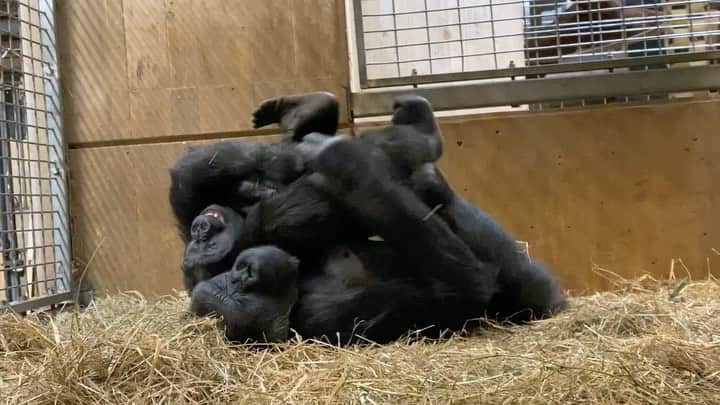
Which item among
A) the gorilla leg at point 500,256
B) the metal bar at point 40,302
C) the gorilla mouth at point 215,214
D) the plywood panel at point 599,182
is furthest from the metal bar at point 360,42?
the metal bar at point 40,302

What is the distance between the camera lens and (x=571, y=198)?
2520 mm

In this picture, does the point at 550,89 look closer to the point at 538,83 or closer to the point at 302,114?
the point at 538,83

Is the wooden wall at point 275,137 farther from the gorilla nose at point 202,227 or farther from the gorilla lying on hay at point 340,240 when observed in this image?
the gorilla nose at point 202,227

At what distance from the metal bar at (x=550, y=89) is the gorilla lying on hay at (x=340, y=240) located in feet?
2.31

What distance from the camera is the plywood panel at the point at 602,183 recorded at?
8.20 feet

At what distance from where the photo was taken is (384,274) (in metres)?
1.73

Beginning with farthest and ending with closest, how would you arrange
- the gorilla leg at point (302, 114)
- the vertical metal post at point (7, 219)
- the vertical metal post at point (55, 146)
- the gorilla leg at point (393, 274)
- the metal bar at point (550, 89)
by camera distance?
the vertical metal post at point (55, 146) → the metal bar at point (550, 89) → the vertical metal post at point (7, 219) → the gorilla leg at point (302, 114) → the gorilla leg at point (393, 274)

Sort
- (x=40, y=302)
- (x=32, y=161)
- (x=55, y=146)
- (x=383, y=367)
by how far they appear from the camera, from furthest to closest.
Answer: (x=55, y=146) → (x=32, y=161) → (x=40, y=302) → (x=383, y=367)

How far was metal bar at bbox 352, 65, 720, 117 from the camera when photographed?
2.49m

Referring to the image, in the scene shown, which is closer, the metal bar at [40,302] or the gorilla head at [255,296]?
the gorilla head at [255,296]

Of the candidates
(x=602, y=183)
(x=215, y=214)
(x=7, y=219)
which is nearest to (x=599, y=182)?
(x=602, y=183)

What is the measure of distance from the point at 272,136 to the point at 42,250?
3.06ft

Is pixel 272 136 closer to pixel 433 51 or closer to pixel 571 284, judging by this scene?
pixel 433 51

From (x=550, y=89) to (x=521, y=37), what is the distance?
0.23 meters
